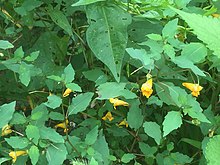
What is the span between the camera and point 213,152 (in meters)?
1.06

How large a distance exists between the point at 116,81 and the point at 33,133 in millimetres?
241

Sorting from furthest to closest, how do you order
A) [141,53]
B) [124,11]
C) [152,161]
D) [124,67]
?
[124,67] < [152,161] < [124,11] < [141,53]

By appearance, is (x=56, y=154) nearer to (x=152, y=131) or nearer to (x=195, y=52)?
(x=152, y=131)

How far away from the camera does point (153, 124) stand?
49.3 inches

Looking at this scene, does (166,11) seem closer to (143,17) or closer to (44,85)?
(143,17)

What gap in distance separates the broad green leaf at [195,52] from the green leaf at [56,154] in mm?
357

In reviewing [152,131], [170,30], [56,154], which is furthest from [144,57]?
[56,154]

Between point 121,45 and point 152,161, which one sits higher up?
point 121,45

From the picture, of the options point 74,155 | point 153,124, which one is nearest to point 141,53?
point 153,124

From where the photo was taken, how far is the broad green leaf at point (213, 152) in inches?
40.8

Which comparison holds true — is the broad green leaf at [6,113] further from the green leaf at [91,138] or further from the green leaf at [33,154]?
the green leaf at [91,138]

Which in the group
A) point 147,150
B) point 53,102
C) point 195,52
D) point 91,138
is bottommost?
point 147,150

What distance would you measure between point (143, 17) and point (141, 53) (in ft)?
0.50

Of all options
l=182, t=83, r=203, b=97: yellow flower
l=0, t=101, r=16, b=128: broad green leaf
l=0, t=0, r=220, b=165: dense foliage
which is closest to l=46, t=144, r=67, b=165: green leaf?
l=0, t=0, r=220, b=165: dense foliage
